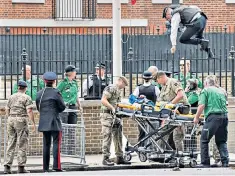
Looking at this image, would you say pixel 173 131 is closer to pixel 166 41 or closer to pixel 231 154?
pixel 231 154

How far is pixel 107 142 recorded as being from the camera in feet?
66.5

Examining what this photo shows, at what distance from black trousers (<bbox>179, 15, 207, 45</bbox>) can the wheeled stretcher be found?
4568 mm

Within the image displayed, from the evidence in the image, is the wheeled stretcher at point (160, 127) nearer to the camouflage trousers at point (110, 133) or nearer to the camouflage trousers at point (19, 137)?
the camouflage trousers at point (110, 133)

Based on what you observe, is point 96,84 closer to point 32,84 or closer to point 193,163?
point 32,84

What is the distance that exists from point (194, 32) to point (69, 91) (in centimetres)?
433

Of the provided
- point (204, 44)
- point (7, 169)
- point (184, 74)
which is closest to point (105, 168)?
point (7, 169)

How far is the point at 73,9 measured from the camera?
3139 centimetres

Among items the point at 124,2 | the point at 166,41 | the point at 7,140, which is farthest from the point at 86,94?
the point at 124,2

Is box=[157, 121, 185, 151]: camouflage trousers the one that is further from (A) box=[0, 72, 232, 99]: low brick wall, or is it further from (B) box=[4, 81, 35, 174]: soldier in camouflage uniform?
(A) box=[0, 72, 232, 99]: low brick wall

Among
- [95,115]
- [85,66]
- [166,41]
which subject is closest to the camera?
[95,115]

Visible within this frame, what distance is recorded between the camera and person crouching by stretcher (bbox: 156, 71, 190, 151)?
19875mm

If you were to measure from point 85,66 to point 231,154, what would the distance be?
14.8ft

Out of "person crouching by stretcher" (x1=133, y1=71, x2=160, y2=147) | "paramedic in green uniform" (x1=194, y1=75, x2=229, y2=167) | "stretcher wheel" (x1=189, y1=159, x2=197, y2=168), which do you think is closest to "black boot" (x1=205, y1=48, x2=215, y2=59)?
"person crouching by stretcher" (x1=133, y1=71, x2=160, y2=147)

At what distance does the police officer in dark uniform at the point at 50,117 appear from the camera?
61.8ft
